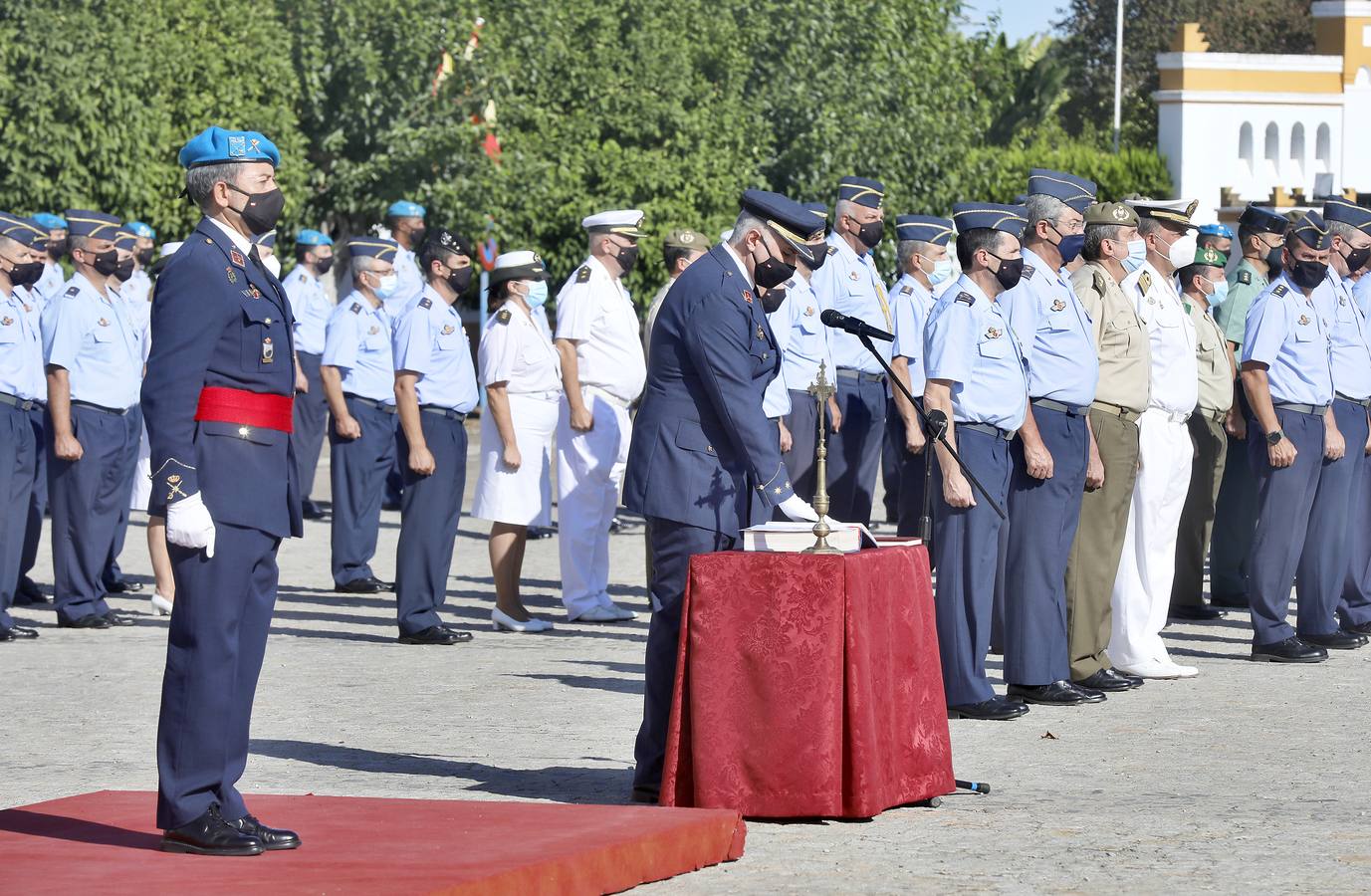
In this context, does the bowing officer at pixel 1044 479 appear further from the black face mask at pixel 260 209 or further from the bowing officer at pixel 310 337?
the bowing officer at pixel 310 337

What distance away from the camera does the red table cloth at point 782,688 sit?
6777 mm

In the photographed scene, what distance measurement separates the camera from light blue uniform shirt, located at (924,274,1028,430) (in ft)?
29.4

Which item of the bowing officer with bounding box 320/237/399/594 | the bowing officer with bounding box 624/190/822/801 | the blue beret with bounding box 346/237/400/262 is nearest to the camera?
the bowing officer with bounding box 624/190/822/801

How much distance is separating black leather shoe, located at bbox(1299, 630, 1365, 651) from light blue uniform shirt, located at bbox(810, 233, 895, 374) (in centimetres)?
269

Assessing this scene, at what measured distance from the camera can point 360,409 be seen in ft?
47.1

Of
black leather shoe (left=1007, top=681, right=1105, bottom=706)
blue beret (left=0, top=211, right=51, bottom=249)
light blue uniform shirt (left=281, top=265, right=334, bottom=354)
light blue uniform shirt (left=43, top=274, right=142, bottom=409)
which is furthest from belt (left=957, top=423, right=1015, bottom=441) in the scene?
light blue uniform shirt (left=281, top=265, right=334, bottom=354)

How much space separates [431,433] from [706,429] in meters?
4.49

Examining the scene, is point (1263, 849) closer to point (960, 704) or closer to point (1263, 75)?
point (960, 704)

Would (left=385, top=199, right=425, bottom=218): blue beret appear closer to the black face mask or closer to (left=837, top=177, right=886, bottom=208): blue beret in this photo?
(left=837, top=177, right=886, bottom=208): blue beret

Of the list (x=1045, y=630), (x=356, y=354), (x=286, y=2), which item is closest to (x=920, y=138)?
(x=286, y=2)

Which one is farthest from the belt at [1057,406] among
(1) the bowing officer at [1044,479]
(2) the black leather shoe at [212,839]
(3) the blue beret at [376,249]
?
(3) the blue beret at [376,249]

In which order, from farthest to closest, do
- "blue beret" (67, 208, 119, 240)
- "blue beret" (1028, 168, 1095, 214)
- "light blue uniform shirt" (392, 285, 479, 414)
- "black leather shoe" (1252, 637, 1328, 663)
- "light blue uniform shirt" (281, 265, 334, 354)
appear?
1. "light blue uniform shirt" (281, 265, 334, 354)
2. "blue beret" (67, 208, 119, 240)
3. "light blue uniform shirt" (392, 285, 479, 414)
4. "black leather shoe" (1252, 637, 1328, 663)
5. "blue beret" (1028, 168, 1095, 214)

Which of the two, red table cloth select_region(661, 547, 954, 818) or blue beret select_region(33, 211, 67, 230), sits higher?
blue beret select_region(33, 211, 67, 230)

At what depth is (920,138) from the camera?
3178cm
